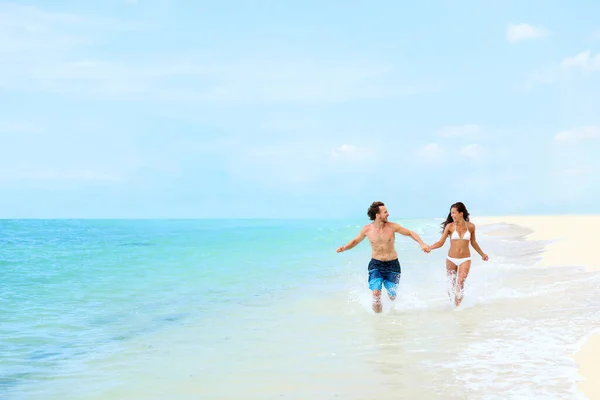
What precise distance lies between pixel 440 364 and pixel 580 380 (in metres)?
1.43

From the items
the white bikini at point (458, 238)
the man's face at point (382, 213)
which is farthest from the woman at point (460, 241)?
the man's face at point (382, 213)

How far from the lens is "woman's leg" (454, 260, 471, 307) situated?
1042cm

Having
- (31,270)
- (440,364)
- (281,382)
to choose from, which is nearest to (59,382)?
(281,382)

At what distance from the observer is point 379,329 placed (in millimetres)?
8859

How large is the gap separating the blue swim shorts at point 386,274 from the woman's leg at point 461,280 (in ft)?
3.66

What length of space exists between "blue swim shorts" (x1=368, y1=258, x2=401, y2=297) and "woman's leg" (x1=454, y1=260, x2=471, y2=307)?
111cm

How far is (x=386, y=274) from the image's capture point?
405 inches

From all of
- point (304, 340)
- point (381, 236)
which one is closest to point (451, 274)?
point (381, 236)

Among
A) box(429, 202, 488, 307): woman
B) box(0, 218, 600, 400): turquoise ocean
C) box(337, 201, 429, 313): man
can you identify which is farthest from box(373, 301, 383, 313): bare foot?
box(429, 202, 488, 307): woman

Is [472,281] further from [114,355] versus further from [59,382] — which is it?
[59,382]

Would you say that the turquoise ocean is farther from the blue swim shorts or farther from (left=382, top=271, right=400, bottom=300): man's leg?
the blue swim shorts

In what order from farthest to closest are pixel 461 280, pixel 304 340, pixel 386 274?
pixel 461 280
pixel 386 274
pixel 304 340

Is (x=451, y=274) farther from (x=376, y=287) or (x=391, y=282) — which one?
(x=376, y=287)

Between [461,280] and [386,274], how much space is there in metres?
1.34
